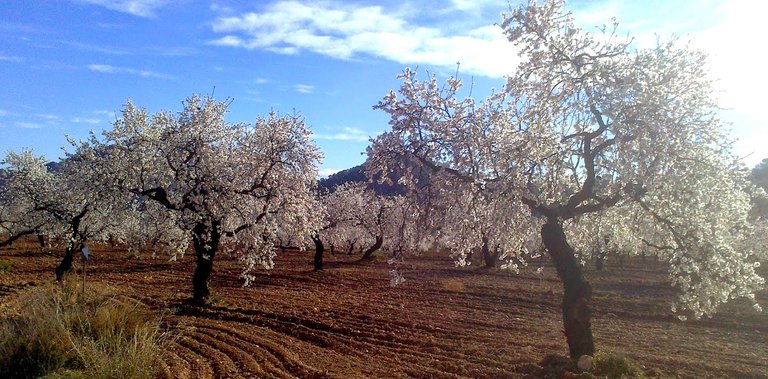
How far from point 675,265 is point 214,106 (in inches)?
638

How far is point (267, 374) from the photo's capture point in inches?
424

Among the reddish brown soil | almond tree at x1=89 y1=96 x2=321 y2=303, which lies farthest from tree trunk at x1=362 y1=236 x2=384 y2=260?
almond tree at x1=89 y1=96 x2=321 y2=303

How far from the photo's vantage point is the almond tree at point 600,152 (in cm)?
923

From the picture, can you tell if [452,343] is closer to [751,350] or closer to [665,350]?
[665,350]

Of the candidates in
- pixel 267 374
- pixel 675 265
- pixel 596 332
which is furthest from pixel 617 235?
pixel 267 374

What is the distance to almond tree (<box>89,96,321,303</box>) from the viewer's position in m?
19.2

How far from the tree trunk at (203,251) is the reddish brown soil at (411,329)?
39.0 inches

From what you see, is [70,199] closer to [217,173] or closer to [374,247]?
[217,173]

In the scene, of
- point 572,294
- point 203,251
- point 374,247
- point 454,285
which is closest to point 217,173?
point 203,251

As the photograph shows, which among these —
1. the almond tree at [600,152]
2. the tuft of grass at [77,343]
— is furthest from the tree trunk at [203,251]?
the almond tree at [600,152]

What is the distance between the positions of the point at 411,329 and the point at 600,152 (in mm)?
8480

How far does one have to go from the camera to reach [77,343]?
32.5ft

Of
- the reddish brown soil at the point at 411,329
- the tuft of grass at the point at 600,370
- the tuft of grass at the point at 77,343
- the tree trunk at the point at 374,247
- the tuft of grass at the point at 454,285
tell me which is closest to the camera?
the tuft of grass at the point at 77,343

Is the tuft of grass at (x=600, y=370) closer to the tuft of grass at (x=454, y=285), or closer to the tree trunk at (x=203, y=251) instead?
the tree trunk at (x=203, y=251)
